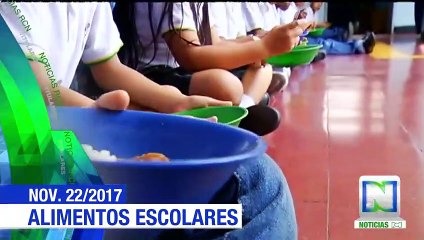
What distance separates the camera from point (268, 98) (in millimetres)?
800

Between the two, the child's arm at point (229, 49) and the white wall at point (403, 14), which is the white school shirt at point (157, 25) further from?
the white wall at point (403, 14)

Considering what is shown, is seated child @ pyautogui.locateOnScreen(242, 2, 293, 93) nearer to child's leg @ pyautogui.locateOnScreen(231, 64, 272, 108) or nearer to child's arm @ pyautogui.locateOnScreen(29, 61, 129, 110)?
child's leg @ pyautogui.locateOnScreen(231, 64, 272, 108)

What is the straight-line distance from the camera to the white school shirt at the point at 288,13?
71cm

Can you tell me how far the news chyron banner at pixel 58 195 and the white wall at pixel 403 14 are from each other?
258mm

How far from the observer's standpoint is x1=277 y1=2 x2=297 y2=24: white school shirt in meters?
0.71

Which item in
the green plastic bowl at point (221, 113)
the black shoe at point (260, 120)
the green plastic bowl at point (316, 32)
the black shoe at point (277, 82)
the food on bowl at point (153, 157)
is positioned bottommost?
the food on bowl at point (153, 157)

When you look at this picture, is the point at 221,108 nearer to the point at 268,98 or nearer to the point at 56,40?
the point at 268,98

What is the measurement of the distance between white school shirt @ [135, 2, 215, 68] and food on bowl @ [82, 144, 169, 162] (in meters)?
0.11

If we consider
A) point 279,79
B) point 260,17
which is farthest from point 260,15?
point 279,79

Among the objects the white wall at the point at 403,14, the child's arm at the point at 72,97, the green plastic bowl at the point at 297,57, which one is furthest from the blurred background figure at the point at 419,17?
the child's arm at the point at 72,97

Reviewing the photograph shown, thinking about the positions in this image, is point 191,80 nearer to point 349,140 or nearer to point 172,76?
point 172,76

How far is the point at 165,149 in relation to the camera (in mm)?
706

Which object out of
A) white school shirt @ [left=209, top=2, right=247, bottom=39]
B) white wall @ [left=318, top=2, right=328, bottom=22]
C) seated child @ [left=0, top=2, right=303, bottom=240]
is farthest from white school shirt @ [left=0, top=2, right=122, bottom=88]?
white wall @ [left=318, top=2, right=328, bottom=22]

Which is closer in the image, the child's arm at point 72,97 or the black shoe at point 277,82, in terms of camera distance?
the child's arm at point 72,97
